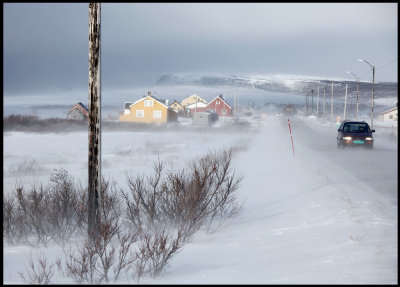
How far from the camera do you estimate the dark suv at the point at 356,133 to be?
2183 cm

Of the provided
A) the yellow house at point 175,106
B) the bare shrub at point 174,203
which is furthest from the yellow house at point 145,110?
the bare shrub at point 174,203

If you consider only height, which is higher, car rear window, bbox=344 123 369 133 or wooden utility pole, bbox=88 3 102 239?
wooden utility pole, bbox=88 3 102 239

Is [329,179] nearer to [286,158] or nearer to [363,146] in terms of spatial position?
[286,158]

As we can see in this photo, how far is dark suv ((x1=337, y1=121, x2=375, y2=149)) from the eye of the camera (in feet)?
71.6

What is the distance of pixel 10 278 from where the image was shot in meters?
5.82

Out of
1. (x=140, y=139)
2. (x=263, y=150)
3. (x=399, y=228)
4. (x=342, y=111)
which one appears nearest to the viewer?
(x=399, y=228)

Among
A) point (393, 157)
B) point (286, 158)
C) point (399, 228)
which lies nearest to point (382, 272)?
point (399, 228)

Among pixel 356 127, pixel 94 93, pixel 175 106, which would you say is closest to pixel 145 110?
pixel 175 106

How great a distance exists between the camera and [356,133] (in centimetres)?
2208

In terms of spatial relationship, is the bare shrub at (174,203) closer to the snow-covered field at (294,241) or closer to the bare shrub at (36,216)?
the snow-covered field at (294,241)

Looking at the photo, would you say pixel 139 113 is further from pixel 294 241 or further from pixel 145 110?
pixel 294 241

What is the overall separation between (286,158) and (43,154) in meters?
12.9

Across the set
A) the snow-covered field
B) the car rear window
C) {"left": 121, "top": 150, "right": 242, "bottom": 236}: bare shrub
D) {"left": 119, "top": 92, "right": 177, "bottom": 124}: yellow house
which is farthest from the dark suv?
{"left": 121, "top": 150, "right": 242, "bottom": 236}: bare shrub

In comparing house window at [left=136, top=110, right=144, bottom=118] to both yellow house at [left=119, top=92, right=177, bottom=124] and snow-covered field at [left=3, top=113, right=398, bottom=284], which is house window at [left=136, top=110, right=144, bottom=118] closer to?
yellow house at [left=119, top=92, right=177, bottom=124]
